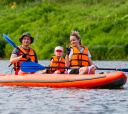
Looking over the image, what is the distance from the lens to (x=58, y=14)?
31.6 m

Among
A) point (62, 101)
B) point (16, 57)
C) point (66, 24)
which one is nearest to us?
point (62, 101)

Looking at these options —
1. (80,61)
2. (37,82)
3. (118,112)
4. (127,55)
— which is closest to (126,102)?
(118,112)

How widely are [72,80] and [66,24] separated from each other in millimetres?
21143

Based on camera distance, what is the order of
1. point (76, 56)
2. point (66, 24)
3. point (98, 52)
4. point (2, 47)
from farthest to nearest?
point (66, 24), point (2, 47), point (98, 52), point (76, 56)

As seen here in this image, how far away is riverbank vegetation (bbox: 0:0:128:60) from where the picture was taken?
76.7 ft

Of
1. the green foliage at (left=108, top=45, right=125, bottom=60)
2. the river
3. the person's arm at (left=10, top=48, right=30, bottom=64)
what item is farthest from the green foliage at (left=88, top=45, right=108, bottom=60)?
the river

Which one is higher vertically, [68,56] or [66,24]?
[66,24]

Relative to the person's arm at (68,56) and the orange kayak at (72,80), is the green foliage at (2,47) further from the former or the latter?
the person's arm at (68,56)

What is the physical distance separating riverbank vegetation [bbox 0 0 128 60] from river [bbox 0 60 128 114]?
1414 cm

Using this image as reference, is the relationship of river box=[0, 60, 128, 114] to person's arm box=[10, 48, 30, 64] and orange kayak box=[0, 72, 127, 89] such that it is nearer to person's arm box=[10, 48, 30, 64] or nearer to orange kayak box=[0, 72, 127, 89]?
orange kayak box=[0, 72, 127, 89]

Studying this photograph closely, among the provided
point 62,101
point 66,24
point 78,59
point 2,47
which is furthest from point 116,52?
point 62,101

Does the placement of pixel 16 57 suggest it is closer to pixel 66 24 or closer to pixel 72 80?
pixel 72 80

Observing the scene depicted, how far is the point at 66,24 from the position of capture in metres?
28.4

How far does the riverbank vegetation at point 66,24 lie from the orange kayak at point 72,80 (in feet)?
43.9
